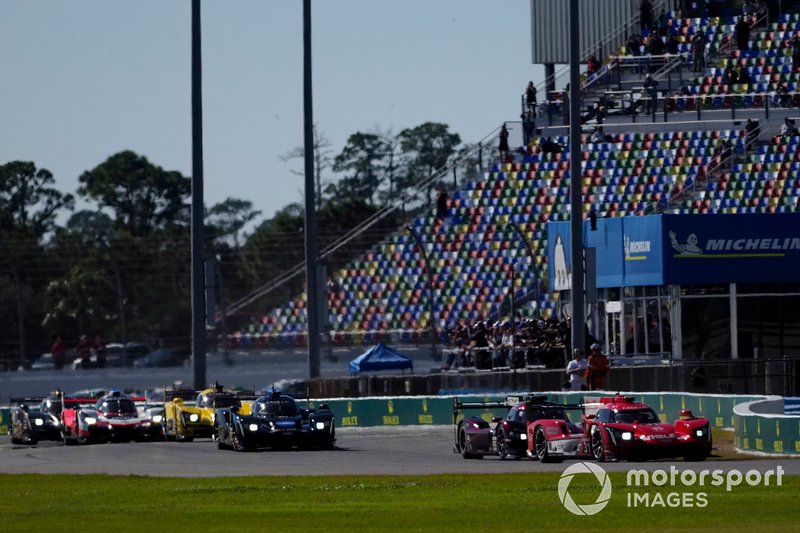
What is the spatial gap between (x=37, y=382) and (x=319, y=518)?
3356 cm

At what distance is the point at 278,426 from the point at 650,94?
97.4 ft

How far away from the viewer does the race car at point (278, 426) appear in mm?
30344

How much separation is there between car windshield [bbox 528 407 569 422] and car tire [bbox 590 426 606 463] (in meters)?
1.51

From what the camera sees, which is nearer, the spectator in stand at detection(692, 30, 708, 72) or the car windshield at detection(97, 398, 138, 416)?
the car windshield at detection(97, 398, 138, 416)

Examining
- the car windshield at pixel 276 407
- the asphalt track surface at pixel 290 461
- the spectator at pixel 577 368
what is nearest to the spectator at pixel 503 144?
the asphalt track surface at pixel 290 461

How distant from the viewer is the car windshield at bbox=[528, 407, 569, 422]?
26.5 metres

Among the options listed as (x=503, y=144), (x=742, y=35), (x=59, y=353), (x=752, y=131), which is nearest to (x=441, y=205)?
(x=503, y=144)

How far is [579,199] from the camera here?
34.0 metres

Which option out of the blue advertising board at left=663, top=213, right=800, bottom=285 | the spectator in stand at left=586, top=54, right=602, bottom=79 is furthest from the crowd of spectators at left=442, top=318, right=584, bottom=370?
the spectator in stand at left=586, top=54, right=602, bottom=79

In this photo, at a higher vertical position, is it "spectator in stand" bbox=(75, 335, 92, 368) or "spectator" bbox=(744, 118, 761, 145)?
"spectator" bbox=(744, 118, 761, 145)

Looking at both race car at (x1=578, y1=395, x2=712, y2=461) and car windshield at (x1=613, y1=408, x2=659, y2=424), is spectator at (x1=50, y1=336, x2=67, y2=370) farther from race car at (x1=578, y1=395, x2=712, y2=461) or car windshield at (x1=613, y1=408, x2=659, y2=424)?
car windshield at (x1=613, y1=408, x2=659, y2=424)

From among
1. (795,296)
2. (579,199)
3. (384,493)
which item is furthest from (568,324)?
(384,493)

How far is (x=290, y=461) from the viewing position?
27.5 metres

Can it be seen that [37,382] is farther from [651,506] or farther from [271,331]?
[651,506]
